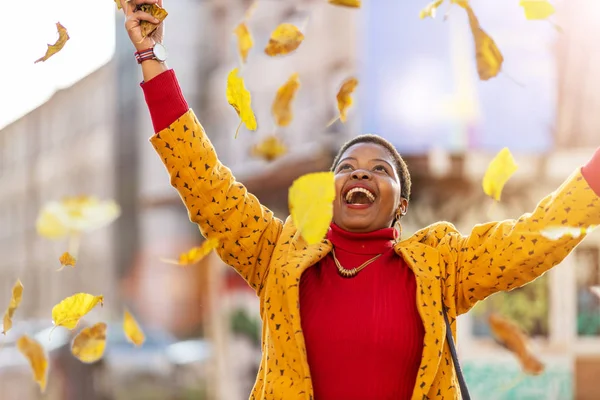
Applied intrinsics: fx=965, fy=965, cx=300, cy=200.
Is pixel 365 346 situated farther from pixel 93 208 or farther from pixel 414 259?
pixel 93 208

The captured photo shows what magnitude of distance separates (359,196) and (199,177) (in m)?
0.47

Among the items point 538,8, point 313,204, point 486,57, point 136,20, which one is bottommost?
point 313,204

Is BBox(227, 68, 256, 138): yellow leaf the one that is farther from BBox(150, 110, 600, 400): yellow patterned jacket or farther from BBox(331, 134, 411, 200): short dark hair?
BBox(331, 134, 411, 200): short dark hair

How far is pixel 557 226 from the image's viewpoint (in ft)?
7.68

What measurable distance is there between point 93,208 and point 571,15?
7.76 m

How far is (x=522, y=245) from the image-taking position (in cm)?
236

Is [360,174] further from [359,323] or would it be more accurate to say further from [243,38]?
[243,38]

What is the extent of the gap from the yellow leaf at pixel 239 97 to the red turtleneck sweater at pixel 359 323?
18 centimetres

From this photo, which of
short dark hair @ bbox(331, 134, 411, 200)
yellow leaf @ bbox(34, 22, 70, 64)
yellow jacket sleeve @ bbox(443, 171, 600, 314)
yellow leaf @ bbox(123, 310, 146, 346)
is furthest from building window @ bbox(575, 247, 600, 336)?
yellow leaf @ bbox(34, 22, 70, 64)

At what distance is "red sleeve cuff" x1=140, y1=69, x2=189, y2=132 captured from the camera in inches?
97.3

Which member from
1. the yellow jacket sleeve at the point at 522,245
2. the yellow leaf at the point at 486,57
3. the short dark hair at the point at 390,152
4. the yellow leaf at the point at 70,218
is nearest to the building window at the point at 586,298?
the yellow leaf at the point at 70,218

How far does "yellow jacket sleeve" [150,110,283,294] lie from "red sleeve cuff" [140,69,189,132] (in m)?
0.02

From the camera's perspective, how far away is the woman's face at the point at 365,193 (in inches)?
103

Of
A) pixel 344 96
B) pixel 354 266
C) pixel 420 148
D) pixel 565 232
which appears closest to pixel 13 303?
pixel 354 266
